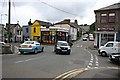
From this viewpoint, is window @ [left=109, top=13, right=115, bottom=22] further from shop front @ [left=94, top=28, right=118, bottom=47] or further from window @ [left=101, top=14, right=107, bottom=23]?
shop front @ [left=94, top=28, right=118, bottom=47]

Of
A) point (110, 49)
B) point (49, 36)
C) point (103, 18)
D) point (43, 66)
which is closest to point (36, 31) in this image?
point (49, 36)

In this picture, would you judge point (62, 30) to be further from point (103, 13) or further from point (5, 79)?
point (5, 79)

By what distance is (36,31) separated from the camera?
2879 inches

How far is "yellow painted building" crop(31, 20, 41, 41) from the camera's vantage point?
7138 centimetres

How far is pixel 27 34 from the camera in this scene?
266 feet

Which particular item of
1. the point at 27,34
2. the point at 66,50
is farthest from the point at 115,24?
the point at 27,34

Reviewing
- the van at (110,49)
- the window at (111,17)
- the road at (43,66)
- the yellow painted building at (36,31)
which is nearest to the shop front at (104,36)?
the window at (111,17)

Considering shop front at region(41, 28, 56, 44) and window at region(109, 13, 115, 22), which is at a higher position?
window at region(109, 13, 115, 22)

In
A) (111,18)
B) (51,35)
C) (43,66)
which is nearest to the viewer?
(43,66)

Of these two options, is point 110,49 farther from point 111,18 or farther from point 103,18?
point 103,18

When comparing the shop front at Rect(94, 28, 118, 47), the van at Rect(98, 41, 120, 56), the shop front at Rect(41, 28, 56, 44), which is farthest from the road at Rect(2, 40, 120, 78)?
the shop front at Rect(41, 28, 56, 44)

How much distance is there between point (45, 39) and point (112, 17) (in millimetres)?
28351

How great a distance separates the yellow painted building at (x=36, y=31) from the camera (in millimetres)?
71375

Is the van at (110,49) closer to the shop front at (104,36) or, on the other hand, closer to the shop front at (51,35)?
the shop front at (104,36)
